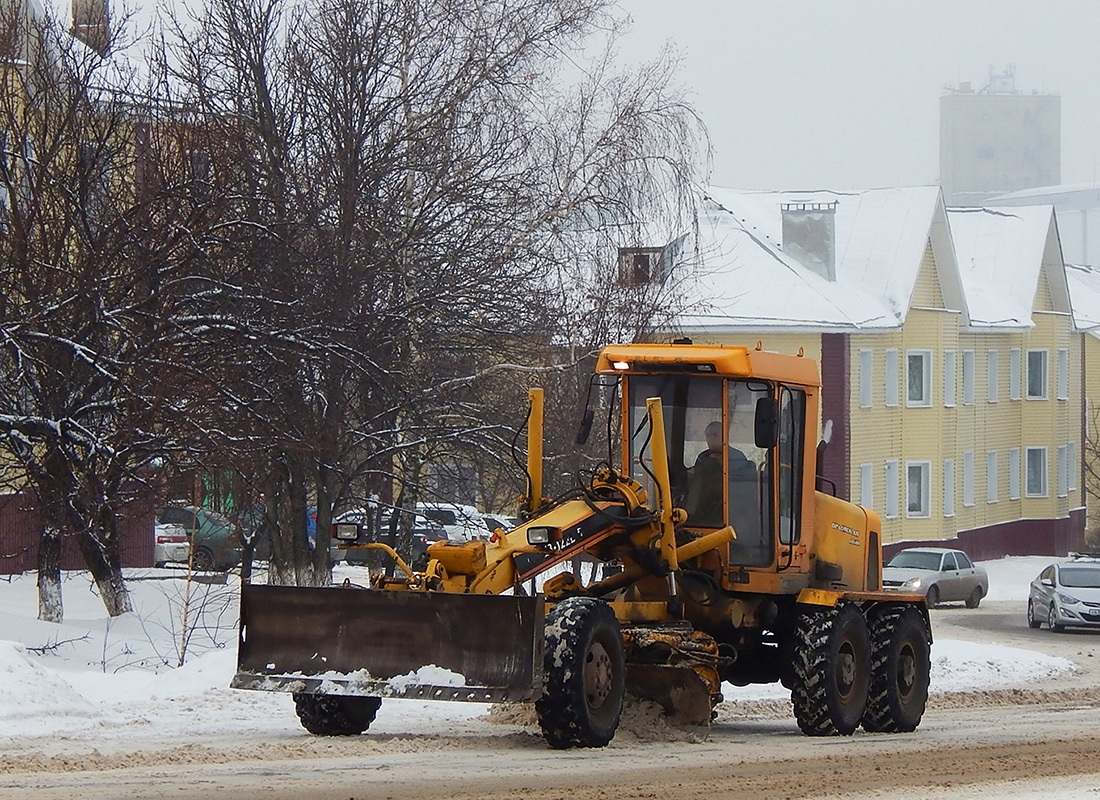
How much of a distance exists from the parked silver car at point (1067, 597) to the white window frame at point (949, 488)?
1853 cm

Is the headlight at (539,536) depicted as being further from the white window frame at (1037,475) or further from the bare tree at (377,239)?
the white window frame at (1037,475)

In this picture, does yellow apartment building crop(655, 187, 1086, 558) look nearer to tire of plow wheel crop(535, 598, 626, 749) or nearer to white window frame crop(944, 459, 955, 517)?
white window frame crop(944, 459, 955, 517)

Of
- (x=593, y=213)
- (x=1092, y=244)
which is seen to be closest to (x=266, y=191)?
(x=593, y=213)

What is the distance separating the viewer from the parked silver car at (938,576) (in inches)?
1403

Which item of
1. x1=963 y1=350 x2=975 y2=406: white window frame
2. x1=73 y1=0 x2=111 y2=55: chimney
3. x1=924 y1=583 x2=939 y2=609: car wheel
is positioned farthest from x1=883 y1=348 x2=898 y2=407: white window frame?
x1=73 y1=0 x2=111 y2=55: chimney

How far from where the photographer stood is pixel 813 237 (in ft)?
156

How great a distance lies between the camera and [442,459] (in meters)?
24.1

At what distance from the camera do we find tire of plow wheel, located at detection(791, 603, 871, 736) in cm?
1308

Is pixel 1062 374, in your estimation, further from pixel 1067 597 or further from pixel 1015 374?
pixel 1067 597

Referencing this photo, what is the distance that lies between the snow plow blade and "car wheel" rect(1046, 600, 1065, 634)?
21751mm

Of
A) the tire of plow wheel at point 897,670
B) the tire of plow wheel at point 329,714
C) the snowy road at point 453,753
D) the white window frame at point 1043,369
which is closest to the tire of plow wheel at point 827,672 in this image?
the snowy road at point 453,753

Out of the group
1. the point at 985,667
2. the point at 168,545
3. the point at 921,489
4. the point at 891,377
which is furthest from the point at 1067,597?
the point at 921,489

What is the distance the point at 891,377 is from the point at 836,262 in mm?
3591

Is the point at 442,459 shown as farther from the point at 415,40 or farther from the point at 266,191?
the point at 415,40
